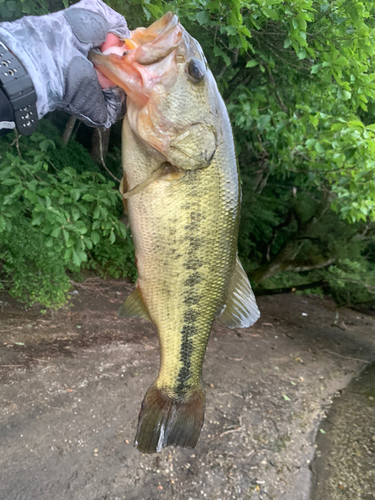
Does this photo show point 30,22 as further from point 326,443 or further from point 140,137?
point 326,443

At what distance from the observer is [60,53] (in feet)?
4.93

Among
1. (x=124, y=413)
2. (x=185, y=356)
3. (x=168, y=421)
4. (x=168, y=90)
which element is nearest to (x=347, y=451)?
(x=124, y=413)

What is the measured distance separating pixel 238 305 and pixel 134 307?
2.12 ft

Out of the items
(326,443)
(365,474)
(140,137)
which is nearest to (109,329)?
(326,443)

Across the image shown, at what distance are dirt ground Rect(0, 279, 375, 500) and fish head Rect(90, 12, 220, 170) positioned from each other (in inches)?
116

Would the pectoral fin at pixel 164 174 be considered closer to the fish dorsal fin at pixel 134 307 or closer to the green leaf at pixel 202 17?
the fish dorsal fin at pixel 134 307

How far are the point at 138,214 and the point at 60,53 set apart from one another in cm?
81

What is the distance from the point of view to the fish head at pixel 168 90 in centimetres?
148

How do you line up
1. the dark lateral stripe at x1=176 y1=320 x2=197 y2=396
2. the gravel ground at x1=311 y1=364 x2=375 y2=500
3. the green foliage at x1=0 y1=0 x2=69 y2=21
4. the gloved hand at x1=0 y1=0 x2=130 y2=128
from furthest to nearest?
the gravel ground at x1=311 y1=364 x2=375 y2=500
the green foliage at x1=0 y1=0 x2=69 y2=21
the dark lateral stripe at x1=176 y1=320 x2=197 y2=396
the gloved hand at x1=0 y1=0 x2=130 y2=128

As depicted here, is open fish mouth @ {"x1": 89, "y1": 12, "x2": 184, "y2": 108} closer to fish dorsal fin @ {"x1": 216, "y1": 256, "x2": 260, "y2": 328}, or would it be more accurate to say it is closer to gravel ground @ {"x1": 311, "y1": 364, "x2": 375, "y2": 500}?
fish dorsal fin @ {"x1": 216, "y1": 256, "x2": 260, "y2": 328}

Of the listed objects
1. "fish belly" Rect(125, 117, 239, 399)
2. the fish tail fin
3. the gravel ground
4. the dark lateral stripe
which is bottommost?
the gravel ground

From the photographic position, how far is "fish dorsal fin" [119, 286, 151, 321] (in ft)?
6.56

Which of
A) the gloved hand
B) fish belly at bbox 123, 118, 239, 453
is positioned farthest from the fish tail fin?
the gloved hand

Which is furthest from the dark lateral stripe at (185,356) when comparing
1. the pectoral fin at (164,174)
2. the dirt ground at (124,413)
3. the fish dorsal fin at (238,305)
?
the dirt ground at (124,413)
